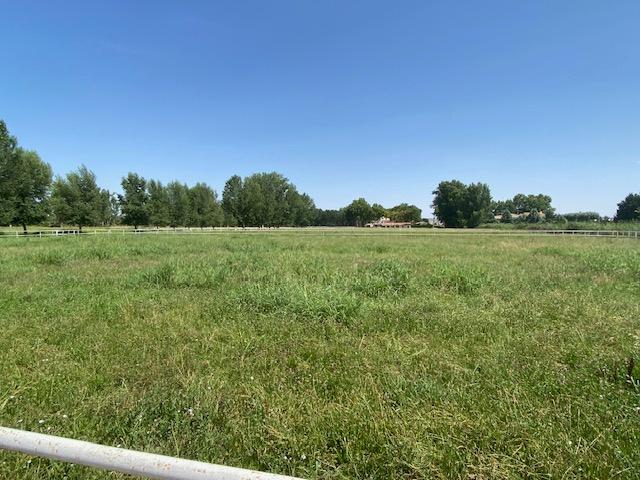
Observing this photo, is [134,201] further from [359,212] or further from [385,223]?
[385,223]

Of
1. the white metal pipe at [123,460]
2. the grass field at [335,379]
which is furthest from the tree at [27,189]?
the white metal pipe at [123,460]

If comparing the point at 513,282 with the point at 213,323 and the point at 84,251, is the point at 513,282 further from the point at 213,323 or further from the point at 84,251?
the point at 84,251

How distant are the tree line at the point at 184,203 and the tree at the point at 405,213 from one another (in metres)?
0.47

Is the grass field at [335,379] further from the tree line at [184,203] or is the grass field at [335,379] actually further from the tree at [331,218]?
the tree at [331,218]

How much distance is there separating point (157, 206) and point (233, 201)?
29.9 metres

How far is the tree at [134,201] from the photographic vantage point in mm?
68750

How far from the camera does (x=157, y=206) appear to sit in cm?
7256

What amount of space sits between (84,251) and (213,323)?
13408 mm

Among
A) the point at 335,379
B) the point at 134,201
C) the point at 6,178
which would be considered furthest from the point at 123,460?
the point at 134,201

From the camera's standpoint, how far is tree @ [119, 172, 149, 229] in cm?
6875

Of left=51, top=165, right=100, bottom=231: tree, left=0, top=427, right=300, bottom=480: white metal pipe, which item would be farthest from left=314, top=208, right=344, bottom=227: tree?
left=0, top=427, right=300, bottom=480: white metal pipe

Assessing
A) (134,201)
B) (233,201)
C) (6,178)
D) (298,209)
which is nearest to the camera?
(6,178)

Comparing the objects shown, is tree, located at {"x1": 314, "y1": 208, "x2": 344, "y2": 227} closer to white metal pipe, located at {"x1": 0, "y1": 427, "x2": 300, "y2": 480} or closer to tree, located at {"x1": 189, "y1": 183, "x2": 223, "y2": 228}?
tree, located at {"x1": 189, "y1": 183, "x2": 223, "y2": 228}

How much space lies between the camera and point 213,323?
6.06 m
